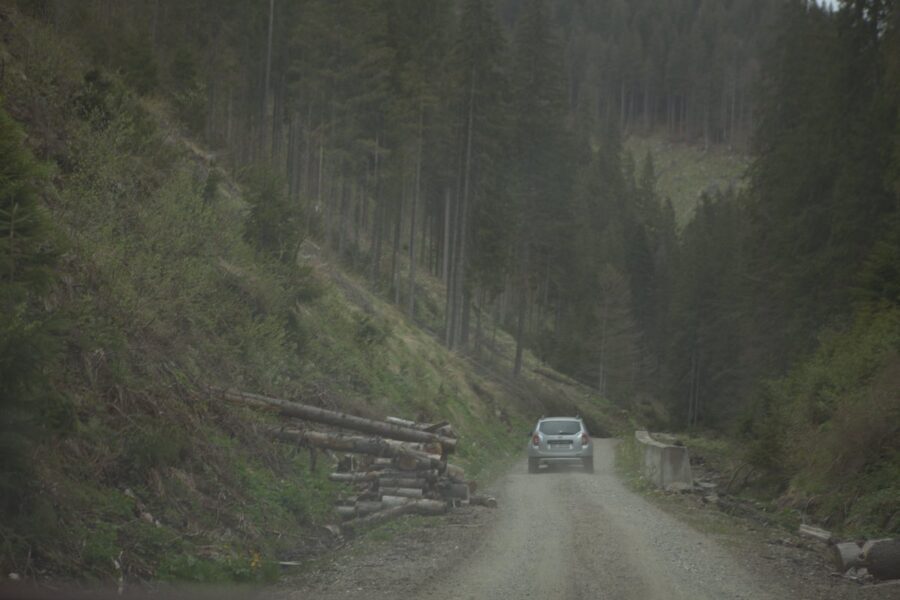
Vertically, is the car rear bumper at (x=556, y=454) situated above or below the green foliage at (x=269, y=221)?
below

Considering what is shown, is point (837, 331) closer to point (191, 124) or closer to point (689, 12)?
point (191, 124)

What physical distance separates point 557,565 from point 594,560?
26.3 inches

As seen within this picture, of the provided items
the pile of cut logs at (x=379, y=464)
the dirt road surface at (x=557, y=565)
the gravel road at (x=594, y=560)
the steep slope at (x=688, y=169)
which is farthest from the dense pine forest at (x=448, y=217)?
the steep slope at (x=688, y=169)

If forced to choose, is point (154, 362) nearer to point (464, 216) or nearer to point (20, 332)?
point (20, 332)

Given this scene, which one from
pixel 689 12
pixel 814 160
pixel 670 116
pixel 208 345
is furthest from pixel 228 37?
pixel 689 12

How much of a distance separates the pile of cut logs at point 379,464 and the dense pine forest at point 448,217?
62.9 inches

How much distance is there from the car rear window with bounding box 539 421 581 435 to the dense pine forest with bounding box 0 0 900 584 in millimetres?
4988

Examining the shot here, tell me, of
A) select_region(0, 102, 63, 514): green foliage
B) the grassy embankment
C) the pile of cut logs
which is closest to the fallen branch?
the pile of cut logs

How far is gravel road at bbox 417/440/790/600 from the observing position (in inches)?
387

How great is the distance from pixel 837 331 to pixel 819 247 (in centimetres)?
506

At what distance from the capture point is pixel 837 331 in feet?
88.5

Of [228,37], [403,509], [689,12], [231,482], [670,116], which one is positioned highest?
[689,12]

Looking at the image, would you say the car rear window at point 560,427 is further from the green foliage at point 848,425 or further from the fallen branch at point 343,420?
the fallen branch at point 343,420

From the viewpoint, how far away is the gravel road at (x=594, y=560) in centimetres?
984
